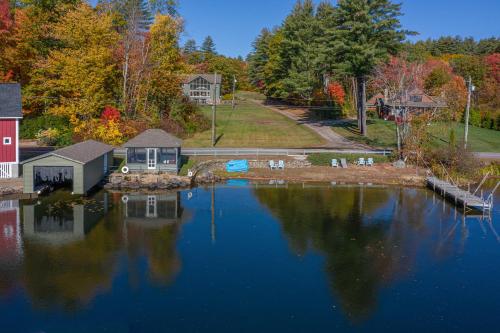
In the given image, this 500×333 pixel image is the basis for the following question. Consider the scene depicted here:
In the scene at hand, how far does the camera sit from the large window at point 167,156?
35.0 m

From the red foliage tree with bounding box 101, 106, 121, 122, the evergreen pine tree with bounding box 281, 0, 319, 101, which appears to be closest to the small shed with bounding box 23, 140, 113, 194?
the red foliage tree with bounding box 101, 106, 121, 122

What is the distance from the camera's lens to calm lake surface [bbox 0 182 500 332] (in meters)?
14.4

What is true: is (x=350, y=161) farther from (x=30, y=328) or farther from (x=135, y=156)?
(x=30, y=328)

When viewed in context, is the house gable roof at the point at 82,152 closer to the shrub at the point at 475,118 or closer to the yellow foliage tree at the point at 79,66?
the yellow foliage tree at the point at 79,66

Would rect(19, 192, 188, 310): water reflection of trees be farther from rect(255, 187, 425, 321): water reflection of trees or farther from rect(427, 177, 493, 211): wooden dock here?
rect(427, 177, 493, 211): wooden dock

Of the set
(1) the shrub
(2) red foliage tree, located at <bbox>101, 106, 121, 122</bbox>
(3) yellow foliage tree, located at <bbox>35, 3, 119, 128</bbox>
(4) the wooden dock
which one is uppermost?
(3) yellow foliage tree, located at <bbox>35, 3, 119, 128</bbox>

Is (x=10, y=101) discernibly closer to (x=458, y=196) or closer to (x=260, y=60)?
(x=458, y=196)

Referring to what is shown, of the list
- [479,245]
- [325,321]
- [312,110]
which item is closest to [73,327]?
[325,321]

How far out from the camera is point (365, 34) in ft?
153

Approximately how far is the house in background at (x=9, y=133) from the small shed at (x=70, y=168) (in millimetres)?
2022

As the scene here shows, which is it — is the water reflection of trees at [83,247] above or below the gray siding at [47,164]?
below

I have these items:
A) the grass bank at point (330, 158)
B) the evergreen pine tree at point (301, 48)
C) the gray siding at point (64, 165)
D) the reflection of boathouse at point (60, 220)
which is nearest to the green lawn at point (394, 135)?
the grass bank at point (330, 158)

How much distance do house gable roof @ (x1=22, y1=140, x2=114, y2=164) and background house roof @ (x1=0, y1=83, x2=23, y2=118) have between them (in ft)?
13.3

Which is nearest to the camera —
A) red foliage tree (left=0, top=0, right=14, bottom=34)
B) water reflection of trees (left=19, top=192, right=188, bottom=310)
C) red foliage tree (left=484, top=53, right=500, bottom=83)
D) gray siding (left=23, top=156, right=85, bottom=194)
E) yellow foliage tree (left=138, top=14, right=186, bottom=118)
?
water reflection of trees (left=19, top=192, right=188, bottom=310)
